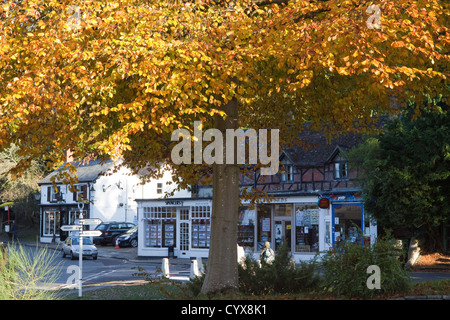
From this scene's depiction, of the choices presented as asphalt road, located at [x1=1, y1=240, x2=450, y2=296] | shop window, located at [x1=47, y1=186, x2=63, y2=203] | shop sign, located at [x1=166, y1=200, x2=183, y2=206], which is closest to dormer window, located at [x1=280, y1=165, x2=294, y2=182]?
shop sign, located at [x1=166, y1=200, x2=183, y2=206]

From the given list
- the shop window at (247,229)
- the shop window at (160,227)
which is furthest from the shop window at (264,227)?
the shop window at (160,227)

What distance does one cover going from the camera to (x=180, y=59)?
11.7m

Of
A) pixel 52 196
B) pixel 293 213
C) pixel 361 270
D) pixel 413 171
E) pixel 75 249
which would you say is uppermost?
pixel 413 171

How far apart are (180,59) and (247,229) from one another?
92.6 feet

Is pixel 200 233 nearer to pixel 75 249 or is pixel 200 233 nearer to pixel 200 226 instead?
pixel 200 226

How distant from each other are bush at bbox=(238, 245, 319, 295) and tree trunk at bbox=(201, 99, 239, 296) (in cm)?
62

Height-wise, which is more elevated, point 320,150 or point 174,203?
point 320,150

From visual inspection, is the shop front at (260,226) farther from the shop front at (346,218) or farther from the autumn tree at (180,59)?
the autumn tree at (180,59)

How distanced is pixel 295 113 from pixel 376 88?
467cm

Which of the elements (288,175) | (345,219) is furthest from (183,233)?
(345,219)

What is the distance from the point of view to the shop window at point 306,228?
36.2 meters

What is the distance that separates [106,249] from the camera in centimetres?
4719
